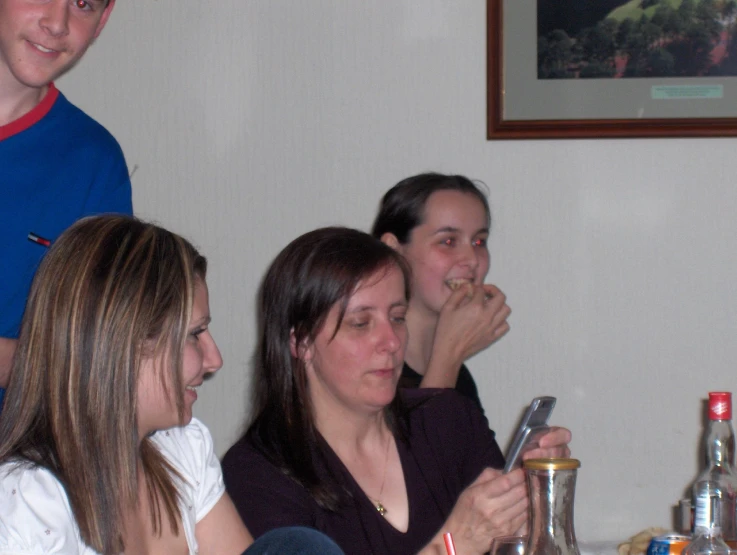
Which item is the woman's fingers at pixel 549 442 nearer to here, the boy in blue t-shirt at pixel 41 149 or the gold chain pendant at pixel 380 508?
the gold chain pendant at pixel 380 508

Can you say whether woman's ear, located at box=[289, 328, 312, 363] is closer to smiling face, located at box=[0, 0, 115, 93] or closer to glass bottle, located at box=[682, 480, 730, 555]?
smiling face, located at box=[0, 0, 115, 93]

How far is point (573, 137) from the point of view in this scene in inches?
93.1

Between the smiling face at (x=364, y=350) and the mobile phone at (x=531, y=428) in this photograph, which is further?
the smiling face at (x=364, y=350)

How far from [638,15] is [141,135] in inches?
50.2

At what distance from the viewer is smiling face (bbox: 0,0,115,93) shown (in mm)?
1383

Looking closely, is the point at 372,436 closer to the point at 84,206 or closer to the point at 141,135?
the point at 84,206

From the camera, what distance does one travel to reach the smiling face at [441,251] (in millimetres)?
2102

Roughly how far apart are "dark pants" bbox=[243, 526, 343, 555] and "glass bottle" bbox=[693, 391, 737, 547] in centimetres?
59

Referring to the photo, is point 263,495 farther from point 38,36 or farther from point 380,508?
point 38,36

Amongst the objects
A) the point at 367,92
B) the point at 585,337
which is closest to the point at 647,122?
the point at 585,337

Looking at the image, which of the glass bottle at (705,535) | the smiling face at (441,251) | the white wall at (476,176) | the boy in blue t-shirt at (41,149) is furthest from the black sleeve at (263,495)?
the white wall at (476,176)

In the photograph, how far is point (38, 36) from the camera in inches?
54.4

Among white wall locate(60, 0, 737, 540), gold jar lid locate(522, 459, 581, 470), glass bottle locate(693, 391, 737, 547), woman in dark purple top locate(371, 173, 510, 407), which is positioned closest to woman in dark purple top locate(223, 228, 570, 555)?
glass bottle locate(693, 391, 737, 547)

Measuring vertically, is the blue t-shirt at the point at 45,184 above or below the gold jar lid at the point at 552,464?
above
